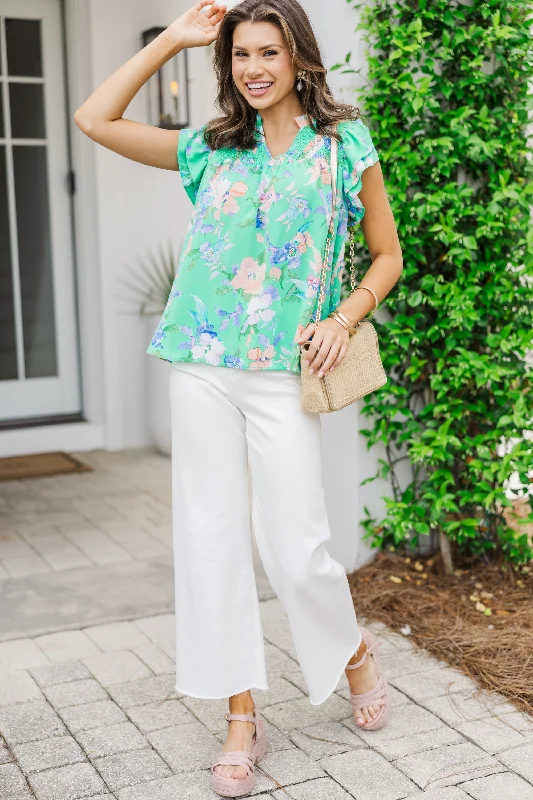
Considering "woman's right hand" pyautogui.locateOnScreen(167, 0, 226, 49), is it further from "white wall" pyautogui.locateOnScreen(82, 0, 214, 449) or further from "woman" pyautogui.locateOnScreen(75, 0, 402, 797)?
"white wall" pyautogui.locateOnScreen(82, 0, 214, 449)

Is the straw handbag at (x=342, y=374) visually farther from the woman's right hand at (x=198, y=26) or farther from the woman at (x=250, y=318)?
the woman's right hand at (x=198, y=26)

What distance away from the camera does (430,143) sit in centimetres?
295

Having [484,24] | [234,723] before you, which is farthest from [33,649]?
[484,24]

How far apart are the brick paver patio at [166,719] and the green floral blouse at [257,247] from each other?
2.98 ft

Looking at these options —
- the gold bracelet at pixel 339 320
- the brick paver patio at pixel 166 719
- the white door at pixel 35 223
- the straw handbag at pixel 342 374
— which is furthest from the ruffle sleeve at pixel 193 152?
the white door at pixel 35 223

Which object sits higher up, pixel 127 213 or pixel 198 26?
pixel 198 26

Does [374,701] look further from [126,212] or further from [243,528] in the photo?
[126,212]

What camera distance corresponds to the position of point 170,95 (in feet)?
17.1

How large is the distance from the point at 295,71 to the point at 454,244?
112 cm

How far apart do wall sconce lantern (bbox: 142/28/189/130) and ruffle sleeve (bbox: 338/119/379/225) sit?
326 centimetres

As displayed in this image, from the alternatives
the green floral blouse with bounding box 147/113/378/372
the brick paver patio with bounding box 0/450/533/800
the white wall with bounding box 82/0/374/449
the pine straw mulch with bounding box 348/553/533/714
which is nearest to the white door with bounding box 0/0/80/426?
the white wall with bounding box 82/0/374/449

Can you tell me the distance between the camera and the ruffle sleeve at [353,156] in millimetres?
2086

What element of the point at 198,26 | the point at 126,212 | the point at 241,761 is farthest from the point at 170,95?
the point at 241,761

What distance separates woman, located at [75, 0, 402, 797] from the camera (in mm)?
2064
